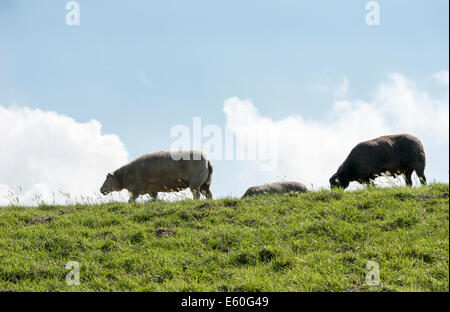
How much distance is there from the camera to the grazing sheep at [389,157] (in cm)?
1676

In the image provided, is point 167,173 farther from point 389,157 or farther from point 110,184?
point 389,157

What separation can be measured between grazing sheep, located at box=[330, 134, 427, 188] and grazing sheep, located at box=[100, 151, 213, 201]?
204 inches

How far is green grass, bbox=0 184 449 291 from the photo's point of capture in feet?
22.8

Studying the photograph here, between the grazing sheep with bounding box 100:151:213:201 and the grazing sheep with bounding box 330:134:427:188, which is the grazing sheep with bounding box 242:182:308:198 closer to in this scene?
the grazing sheep with bounding box 330:134:427:188

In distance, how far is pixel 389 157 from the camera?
55.6 ft

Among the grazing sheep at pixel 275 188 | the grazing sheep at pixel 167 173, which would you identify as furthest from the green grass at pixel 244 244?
the grazing sheep at pixel 275 188

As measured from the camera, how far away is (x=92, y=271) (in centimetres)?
801

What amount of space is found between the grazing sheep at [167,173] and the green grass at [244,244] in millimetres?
4528

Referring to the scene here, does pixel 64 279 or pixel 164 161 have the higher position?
pixel 164 161

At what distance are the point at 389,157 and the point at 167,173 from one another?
27.9ft

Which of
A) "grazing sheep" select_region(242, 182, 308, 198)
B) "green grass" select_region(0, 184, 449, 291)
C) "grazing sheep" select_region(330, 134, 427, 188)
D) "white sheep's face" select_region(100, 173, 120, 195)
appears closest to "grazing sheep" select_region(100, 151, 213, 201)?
"white sheep's face" select_region(100, 173, 120, 195)
